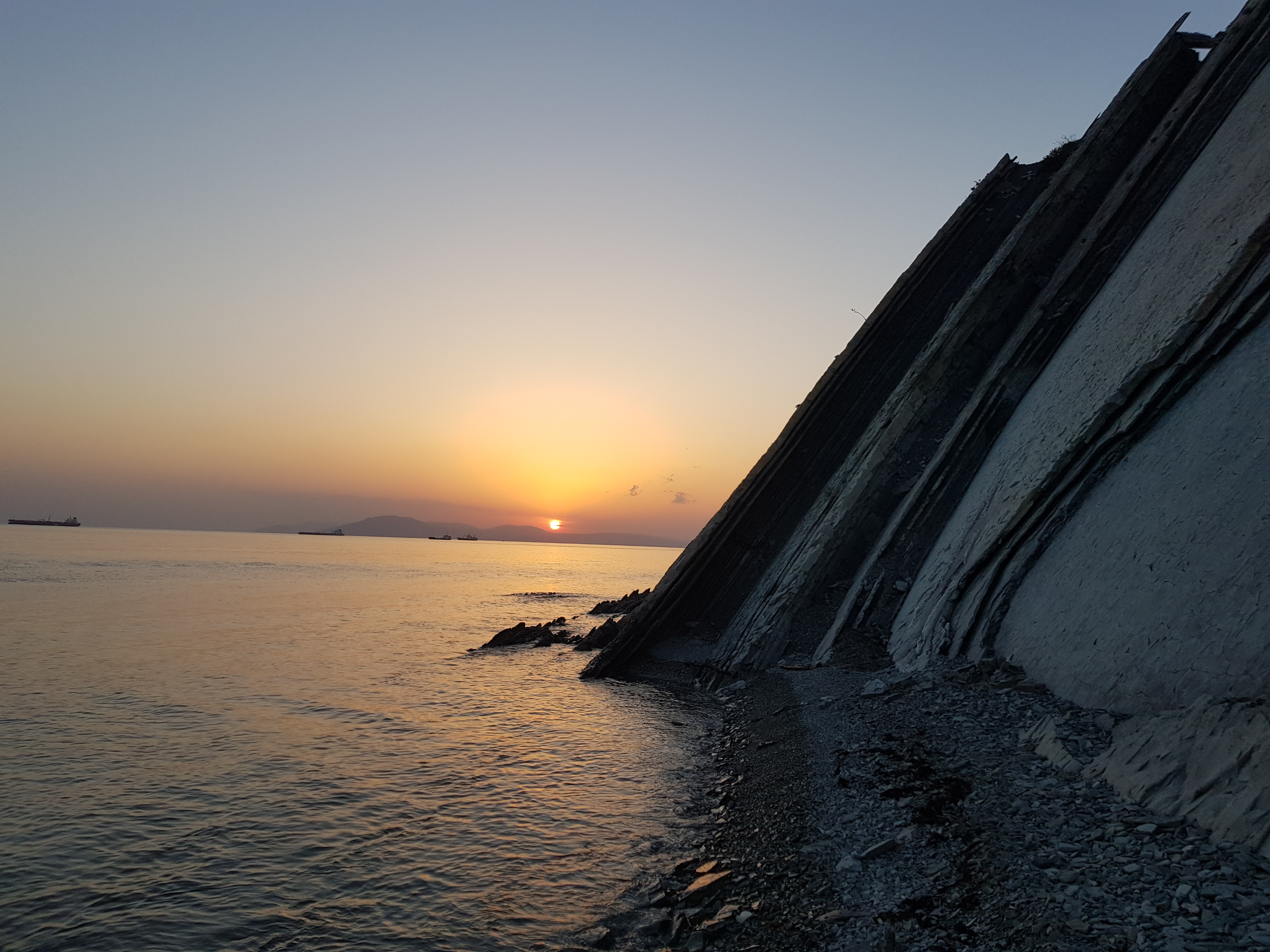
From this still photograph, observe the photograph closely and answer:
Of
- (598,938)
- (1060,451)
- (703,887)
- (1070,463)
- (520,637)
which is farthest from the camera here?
(520,637)

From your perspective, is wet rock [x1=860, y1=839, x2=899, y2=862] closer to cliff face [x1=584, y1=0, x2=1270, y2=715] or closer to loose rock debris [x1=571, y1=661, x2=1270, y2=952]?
loose rock debris [x1=571, y1=661, x2=1270, y2=952]

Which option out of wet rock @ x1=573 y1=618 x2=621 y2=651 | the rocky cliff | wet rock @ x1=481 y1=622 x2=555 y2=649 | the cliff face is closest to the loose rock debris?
the rocky cliff

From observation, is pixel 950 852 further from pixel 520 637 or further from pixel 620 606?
pixel 620 606

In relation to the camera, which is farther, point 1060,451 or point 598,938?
point 1060,451

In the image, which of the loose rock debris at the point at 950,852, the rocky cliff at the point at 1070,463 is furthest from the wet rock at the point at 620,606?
the loose rock debris at the point at 950,852

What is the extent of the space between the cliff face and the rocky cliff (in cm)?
5

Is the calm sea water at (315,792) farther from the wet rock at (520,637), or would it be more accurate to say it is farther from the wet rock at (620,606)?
the wet rock at (620,606)

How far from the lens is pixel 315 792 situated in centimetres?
1228

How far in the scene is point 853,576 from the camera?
18.6 m

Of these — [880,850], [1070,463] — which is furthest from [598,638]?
[880,850]

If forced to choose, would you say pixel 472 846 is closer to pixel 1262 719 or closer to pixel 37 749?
pixel 1262 719

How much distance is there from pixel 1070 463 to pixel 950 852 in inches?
312

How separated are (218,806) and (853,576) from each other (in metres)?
15.0

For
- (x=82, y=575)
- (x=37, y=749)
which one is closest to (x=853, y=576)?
(x=37, y=749)
